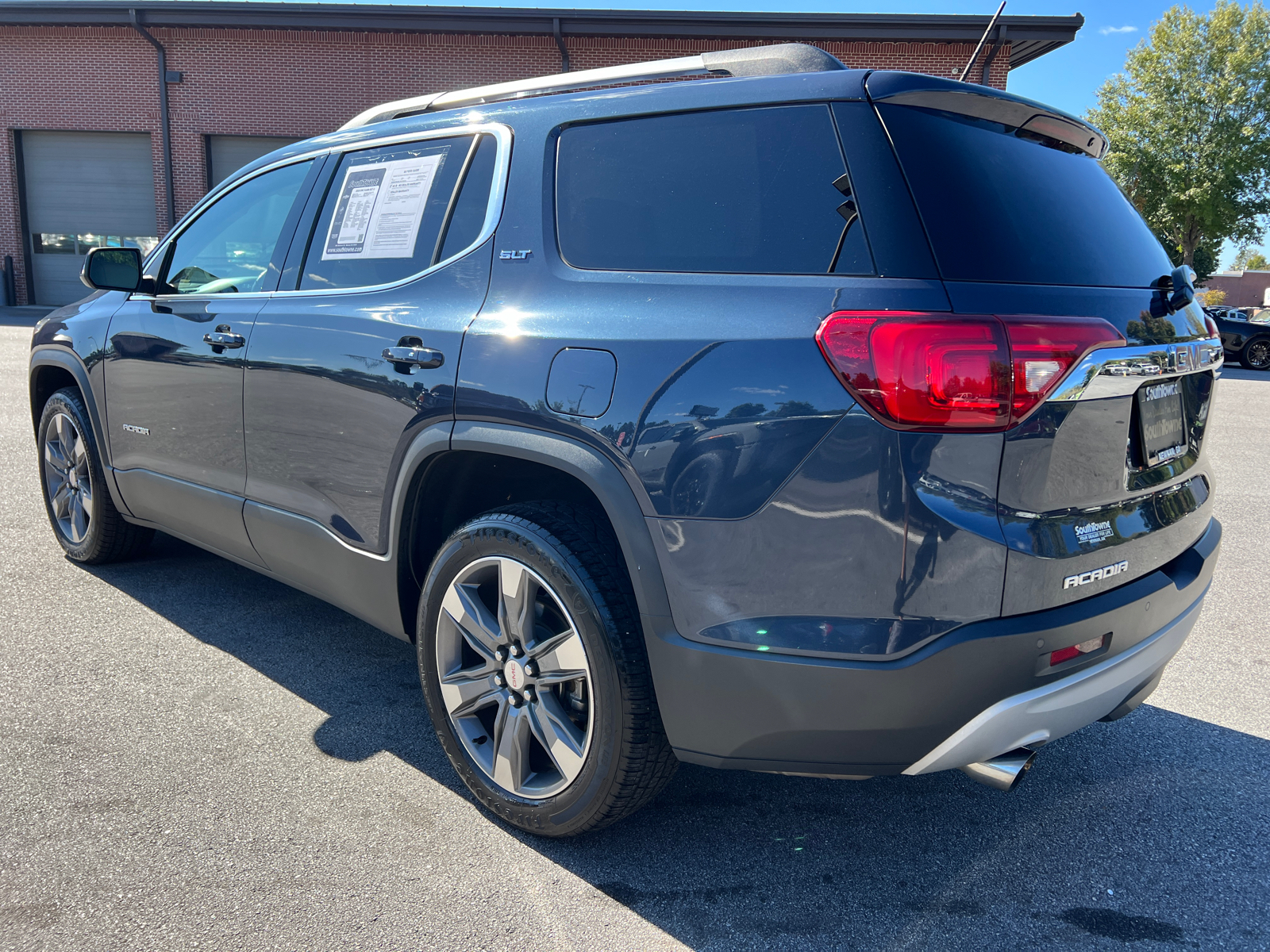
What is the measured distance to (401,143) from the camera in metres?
3.00

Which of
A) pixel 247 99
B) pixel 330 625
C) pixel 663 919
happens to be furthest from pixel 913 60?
pixel 663 919

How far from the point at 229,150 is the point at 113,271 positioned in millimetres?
20851

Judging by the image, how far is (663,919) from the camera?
2160mm

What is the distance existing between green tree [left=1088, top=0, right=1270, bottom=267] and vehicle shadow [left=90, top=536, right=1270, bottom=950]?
117 ft

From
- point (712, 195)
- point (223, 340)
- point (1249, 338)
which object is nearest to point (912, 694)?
point (712, 195)

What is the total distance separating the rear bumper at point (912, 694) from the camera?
1.85 metres

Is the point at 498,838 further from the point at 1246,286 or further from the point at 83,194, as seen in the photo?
the point at 1246,286

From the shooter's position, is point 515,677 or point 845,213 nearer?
point 845,213

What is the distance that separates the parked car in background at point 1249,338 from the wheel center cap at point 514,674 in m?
22.2

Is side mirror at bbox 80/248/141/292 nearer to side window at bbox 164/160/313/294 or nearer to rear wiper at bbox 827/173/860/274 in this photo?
side window at bbox 164/160/313/294

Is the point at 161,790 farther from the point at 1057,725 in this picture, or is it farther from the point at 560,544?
the point at 1057,725

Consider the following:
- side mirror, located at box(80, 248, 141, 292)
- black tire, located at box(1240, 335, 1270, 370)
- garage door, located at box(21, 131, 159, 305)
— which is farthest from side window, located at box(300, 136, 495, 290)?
black tire, located at box(1240, 335, 1270, 370)

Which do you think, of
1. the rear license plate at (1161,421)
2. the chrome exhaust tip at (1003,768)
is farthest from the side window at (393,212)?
the chrome exhaust tip at (1003,768)

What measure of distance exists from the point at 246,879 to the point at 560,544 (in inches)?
43.6
